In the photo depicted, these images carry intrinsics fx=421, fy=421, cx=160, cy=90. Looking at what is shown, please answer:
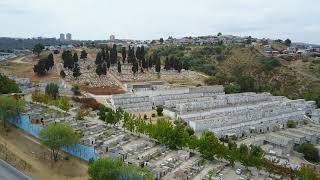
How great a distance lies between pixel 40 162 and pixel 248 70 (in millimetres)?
48258

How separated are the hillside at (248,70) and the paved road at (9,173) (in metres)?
33.9

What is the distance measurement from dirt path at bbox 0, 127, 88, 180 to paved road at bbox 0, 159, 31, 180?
2.13ft

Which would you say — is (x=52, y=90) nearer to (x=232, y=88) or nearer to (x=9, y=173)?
(x=9, y=173)

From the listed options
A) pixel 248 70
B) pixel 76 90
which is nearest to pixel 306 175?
pixel 76 90

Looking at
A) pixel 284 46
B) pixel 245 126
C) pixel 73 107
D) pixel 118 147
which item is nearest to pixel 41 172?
pixel 118 147

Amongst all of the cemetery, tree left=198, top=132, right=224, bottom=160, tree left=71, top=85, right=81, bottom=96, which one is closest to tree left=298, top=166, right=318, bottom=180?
tree left=198, top=132, right=224, bottom=160

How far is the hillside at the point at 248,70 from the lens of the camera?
59812 millimetres

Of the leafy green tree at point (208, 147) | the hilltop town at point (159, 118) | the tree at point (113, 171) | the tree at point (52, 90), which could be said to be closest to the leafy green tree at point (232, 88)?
the hilltop town at point (159, 118)

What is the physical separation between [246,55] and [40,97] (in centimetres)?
4542

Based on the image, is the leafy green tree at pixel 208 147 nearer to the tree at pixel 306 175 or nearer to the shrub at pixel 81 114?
the tree at pixel 306 175

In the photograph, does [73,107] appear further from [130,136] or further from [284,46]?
[284,46]

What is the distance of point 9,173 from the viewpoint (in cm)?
2656

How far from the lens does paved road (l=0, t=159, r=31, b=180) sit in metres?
25.8

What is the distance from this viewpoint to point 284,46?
97188mm
